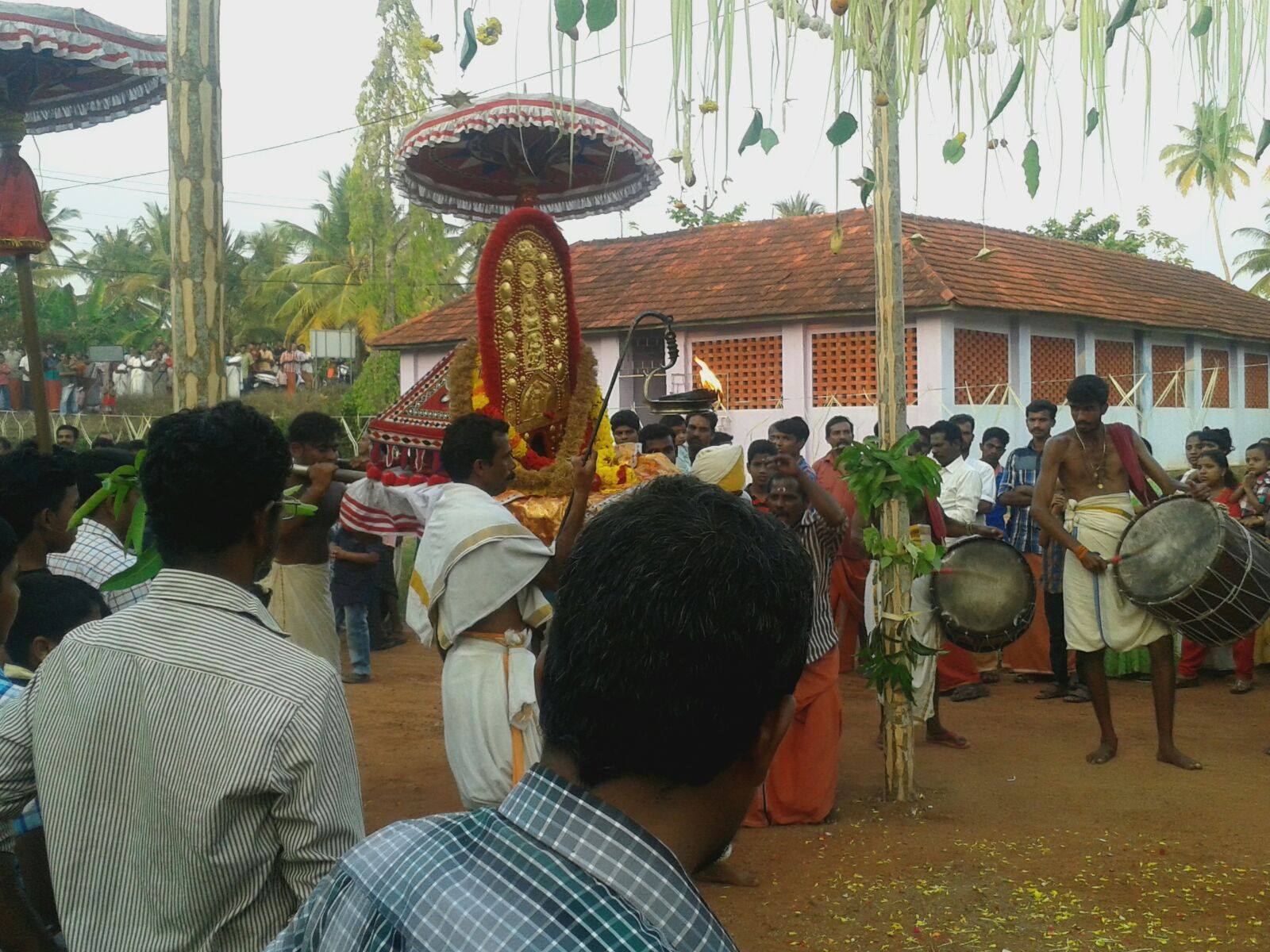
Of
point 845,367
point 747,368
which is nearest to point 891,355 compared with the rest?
point 845,367

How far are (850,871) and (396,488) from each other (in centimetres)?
258

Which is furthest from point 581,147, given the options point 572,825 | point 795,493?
point 572,825

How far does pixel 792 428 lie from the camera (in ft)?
26.0

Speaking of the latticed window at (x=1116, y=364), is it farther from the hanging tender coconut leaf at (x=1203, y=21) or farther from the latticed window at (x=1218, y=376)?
the hanging tender coconut leaf at (x=1203, y=21)

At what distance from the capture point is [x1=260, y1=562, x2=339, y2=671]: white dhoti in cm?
603

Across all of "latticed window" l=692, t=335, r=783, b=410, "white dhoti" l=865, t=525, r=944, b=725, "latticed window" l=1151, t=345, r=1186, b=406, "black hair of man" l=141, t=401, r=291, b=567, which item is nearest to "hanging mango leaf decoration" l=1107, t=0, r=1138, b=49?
"black hair of man" l=141, t=401, r=291, b=567

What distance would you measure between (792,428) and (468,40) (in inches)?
238

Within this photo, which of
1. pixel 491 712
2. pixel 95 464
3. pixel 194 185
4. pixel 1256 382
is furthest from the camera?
pixel 1256 382

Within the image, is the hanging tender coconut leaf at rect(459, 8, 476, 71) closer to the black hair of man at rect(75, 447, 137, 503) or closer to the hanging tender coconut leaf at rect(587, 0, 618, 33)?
the hanging tender coconut leaf at rect(587, 0, 618, 33)

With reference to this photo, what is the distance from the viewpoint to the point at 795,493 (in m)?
5.61

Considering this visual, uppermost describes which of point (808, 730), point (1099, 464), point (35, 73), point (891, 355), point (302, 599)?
point (35, 73)

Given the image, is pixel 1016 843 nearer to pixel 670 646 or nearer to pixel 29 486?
pixel 29 486

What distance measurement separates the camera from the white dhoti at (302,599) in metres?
6.03

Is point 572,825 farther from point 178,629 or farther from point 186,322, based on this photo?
point 186,322
